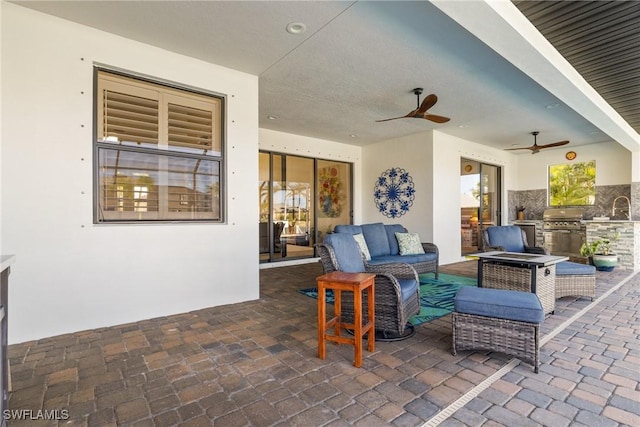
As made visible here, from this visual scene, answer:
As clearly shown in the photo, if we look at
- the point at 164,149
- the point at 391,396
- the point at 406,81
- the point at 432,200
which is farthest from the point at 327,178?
the point at 391,396

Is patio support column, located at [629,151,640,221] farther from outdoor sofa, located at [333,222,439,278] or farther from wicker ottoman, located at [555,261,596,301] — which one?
outdoor sofa, located at [333,222,439,278]

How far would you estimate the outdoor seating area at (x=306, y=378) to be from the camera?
1795 millimetres

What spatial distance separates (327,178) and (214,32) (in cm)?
500

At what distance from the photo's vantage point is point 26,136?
283 centimetres

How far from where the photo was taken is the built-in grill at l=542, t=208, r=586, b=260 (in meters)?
7.47

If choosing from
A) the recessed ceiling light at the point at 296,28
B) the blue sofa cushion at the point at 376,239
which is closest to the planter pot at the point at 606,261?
the blue sofa cushion at the point at 376,239

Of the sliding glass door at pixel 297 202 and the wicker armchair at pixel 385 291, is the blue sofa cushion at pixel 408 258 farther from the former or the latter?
the sliding glass door at pixel 297 202

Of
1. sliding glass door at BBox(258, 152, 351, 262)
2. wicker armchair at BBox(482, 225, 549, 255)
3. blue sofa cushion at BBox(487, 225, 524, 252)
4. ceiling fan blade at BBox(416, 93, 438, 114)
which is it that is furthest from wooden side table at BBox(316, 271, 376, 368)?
sliding glass door at BBox(258, 152, 351, 262)

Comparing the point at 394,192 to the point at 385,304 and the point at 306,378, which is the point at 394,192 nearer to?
the point at 385,304

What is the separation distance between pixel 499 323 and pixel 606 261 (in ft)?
18.1

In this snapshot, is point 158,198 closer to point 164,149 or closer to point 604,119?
point 164,149

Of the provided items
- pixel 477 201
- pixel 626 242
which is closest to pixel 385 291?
pixel 626 242

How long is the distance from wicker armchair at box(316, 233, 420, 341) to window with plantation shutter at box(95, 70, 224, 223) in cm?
168

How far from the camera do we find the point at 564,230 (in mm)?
7727
